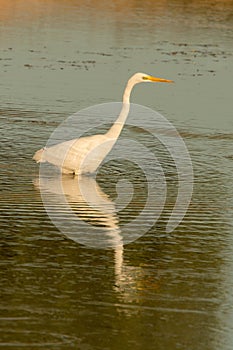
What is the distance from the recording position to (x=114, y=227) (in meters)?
10.6

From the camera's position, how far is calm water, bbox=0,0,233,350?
25.3ft

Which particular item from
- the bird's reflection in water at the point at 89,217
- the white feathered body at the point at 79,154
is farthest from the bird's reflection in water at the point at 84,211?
the white feathered body at the point at 79,154

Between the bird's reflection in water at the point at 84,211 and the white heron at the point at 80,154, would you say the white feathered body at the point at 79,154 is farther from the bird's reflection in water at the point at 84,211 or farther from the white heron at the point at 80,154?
the bird's reflection in water at the point at 84,211

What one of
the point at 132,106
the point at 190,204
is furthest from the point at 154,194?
the point at 132,106

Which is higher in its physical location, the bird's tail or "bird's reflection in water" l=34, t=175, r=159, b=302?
"bird's reflection in water" l=34, t=175, r=159, b=302

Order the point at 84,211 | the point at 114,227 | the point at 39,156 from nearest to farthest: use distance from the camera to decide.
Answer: the point at 114,227
the point at 84,211
the point at 39,156

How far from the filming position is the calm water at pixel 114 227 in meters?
7.71

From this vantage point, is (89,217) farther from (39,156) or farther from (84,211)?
(39,156)

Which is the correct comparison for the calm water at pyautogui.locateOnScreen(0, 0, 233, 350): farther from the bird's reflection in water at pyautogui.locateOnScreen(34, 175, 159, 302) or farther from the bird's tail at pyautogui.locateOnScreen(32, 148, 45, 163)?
the bird's tail at pyautogui.locateOnScreen(32, 148, 45, 163)

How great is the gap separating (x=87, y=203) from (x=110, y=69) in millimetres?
11287

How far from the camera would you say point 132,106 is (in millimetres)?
17734

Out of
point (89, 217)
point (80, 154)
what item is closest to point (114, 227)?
point (89, 217)

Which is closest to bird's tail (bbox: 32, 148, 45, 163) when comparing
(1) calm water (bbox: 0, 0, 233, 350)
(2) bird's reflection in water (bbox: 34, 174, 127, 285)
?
(1) calm water (bbox: 0, 0, 233, 350)

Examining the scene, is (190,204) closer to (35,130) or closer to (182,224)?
(182,224)
